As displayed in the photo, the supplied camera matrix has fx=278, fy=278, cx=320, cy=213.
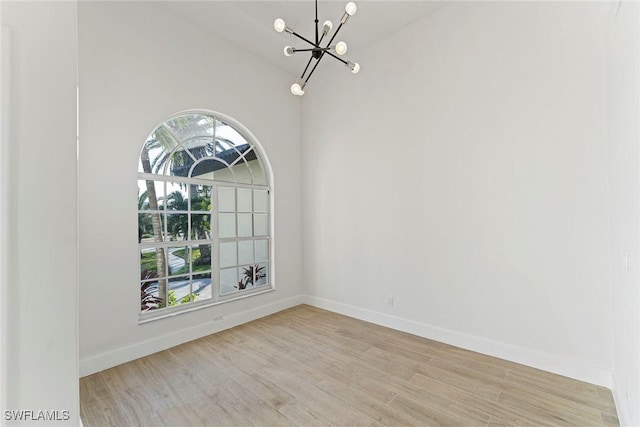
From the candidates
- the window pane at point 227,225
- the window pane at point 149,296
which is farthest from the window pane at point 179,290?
the window pane at point 227,225

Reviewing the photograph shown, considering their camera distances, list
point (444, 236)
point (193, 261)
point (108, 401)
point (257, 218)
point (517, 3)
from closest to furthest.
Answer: point (108, 401) < point (517, 3) < point (444, 236) < point (193, 261) < point (257, 218)

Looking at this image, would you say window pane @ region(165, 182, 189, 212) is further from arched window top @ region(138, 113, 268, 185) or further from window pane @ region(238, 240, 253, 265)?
window pane @ region(238, 240, 253, 265)

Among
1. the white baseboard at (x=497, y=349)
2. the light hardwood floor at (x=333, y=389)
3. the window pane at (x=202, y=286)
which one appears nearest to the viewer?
the light hardwood floor at (x=333, y=389)

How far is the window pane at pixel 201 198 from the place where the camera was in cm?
358

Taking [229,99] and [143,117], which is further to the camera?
[229,99]

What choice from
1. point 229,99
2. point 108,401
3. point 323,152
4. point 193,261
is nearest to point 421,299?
point 323,152

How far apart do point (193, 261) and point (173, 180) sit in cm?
104

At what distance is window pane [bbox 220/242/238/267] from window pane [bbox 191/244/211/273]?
190 millimetres

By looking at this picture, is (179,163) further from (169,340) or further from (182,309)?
(169,340)

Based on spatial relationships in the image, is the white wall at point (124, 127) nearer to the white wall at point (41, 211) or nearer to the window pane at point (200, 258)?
the window pane at point (200, 258)

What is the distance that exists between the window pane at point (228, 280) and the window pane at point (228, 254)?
0.08 meters

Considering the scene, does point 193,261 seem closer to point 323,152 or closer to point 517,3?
point 323,152

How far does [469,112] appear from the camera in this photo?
3045 millimetres

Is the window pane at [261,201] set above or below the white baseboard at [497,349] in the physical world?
above
